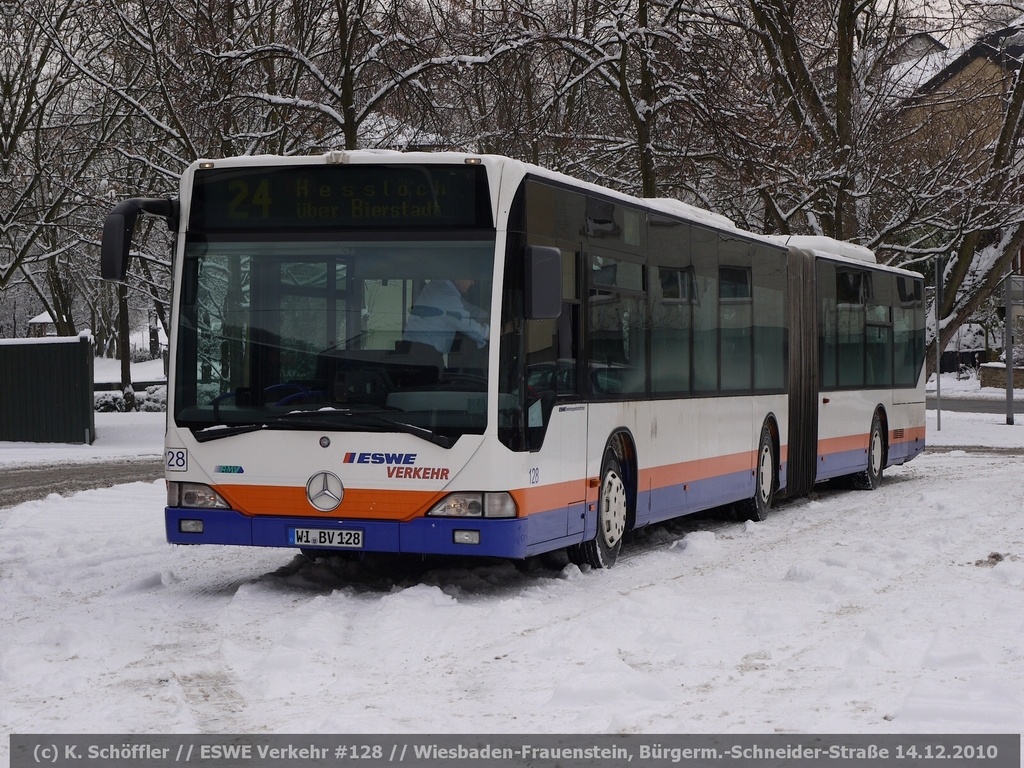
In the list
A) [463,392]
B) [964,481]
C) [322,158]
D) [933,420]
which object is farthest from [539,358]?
[933,420]

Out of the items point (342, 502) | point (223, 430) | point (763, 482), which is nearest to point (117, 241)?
point (223, 430)

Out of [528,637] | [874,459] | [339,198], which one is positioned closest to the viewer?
[528,637]

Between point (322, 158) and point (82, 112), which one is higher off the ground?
point (82, 112)

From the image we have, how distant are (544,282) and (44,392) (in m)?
21.7

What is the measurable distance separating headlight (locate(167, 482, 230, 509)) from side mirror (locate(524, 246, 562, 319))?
2.51 m

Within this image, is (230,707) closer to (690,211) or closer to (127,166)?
(690,211)

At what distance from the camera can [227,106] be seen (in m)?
23.8

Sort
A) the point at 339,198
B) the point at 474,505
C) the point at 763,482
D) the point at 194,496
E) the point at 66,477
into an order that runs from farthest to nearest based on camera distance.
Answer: the point at 66,477 < the point at 763,482 < the point at 194,496 < the point at 339,198 < the point at 474,505

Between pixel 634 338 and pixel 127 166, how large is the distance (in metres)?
23.2

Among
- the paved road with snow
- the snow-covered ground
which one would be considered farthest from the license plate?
the paved road with snow

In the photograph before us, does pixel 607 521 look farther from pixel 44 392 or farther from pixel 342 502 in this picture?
pixel 44 392

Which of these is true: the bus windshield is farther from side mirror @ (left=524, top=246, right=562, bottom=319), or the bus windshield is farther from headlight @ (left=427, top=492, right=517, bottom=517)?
headlight @ (left=427, top=492, right=517, bottom=517)

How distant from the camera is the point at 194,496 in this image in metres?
10.5

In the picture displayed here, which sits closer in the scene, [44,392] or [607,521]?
[607,521]
